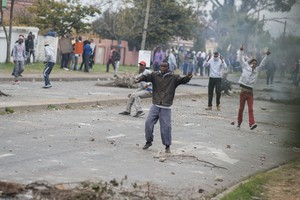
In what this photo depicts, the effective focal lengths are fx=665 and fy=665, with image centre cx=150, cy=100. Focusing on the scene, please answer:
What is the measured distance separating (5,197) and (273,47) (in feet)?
38.6

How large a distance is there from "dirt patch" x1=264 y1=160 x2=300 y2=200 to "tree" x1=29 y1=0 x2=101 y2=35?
2576cm

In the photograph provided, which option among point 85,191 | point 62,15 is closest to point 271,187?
point 85,191

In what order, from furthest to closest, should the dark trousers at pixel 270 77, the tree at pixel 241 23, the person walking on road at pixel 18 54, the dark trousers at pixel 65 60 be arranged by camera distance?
the dark trousers at pixel 65 60, the person walking on road at pixel 18 54, the tree at pixel 241 23, the dark trousers at pixel 270 77

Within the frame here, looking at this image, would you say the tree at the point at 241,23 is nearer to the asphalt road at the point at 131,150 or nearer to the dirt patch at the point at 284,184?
the asphalt road at the point at 131,150

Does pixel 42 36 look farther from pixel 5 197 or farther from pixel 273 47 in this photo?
pixel 5 197

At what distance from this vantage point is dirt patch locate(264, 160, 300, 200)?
29.3 feet

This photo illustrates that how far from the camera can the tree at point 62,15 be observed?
117ft

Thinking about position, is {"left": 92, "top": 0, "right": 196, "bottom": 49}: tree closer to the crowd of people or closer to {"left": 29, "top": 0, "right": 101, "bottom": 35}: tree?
{"left": 29, "top": 0, "right": 101, "bottom": 35}: tree

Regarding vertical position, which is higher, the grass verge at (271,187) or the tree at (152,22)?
the tree at (152,22)

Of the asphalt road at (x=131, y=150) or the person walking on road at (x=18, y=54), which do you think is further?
the person walking on road at (x=18, y=54)

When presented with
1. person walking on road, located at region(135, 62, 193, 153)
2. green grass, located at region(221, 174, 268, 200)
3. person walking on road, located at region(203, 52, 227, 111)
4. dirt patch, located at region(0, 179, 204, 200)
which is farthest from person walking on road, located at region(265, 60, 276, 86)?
dirt patch, located at region(0, 179, 204, 200)

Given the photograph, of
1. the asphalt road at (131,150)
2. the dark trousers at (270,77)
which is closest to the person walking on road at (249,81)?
the asphalt road at (131,150)

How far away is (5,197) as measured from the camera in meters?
6.87

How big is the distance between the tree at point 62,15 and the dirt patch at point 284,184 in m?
25.8
